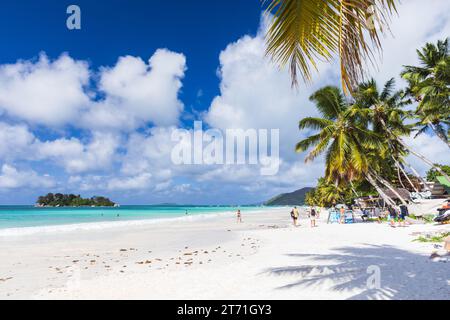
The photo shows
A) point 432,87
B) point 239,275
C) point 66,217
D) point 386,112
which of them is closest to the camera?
point 239,275

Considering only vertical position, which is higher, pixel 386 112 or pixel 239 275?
pixel 386 112

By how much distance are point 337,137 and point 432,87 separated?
7221mm

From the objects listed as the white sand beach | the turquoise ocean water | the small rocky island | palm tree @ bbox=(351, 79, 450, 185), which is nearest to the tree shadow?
the white sand beach

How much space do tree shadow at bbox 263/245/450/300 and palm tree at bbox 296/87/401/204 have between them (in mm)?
10516

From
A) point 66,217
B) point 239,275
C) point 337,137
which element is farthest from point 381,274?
point 66,217

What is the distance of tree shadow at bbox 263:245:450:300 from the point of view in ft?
17.1

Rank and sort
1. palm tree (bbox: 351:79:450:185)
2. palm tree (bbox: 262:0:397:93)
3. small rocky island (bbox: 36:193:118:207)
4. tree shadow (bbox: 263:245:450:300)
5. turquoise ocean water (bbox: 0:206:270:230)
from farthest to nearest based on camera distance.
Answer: small rocky island (bbox: 36:193:118:207)
turquoise ocean water (bbox: 0:206:270:230)
palm tree (bbox: 351:79:450:185)
tree shadow (bbox: 263:245:450:300)
palm tree (bbox: 262:0:397:93)

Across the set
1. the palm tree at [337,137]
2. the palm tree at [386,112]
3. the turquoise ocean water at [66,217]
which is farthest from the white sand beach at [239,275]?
the turquoise ocean water at [66,217]

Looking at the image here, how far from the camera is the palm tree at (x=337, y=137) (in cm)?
1945

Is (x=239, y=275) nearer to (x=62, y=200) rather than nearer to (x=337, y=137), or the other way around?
(x=337, y=137)

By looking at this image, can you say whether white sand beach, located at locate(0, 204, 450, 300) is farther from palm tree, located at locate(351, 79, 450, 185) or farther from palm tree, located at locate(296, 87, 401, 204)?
palm tree, located at locate(351, 79, 450, 185)

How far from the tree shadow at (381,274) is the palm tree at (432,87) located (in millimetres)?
14339

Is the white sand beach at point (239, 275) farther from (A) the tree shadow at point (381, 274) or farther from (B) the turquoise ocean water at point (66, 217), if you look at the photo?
(B) the turquoise ocean water at point (66, 217)

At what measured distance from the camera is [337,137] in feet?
66.9
